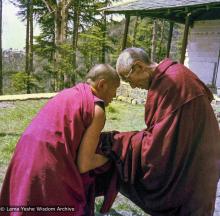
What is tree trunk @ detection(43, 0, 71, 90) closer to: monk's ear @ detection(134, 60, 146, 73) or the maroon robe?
monk's ear @ detection(134, 60, 146, 73)

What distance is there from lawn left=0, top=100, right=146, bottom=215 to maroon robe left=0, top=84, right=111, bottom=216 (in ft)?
5.92

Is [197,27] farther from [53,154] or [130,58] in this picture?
[53,154]

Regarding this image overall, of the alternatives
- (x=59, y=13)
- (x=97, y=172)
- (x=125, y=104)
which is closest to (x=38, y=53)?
(x=59, y=13)

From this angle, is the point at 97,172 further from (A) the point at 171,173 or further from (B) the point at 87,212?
(A) the point at 171,173

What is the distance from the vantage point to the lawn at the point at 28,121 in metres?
5.87

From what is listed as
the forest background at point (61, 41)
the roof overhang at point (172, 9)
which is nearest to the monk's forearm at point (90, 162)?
the roof overhang at point (172, 9)

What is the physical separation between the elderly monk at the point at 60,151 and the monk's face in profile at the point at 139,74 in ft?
0.74

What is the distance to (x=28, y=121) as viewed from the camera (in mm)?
9602

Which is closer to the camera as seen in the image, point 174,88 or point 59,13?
point 174,88

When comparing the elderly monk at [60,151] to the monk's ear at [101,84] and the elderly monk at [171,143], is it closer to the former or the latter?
the monk's ear at [101,84]

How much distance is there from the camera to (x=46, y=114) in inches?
111

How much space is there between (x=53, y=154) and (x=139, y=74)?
94 cm

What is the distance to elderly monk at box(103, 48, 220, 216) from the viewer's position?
2.93 m

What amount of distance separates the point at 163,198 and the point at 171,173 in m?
0.23
